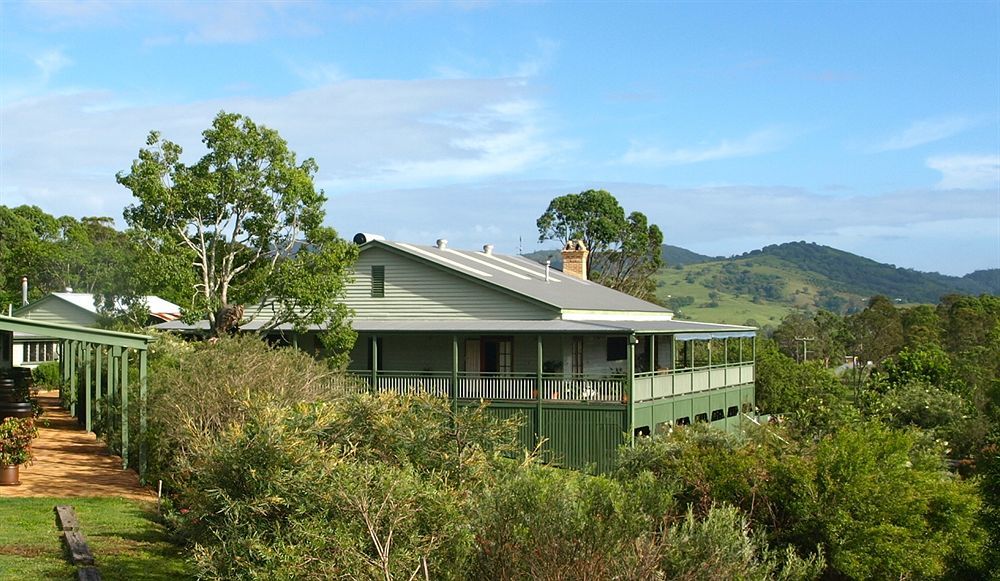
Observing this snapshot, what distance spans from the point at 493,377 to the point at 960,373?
2409cm

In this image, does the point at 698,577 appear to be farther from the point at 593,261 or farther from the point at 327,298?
the point at 593,261

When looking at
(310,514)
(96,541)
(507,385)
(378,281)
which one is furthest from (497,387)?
(310,514)

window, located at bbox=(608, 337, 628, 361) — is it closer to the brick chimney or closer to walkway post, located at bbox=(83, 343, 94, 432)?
the brick chimney

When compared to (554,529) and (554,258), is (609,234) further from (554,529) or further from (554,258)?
(554,529)

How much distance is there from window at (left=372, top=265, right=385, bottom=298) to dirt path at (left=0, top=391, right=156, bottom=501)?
32.3 feet

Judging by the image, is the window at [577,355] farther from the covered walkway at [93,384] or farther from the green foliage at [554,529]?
the green foliage at [554,529]

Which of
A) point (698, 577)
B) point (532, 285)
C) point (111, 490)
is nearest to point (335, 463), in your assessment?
point (698, 577)

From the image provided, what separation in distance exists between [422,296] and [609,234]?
40.9 m

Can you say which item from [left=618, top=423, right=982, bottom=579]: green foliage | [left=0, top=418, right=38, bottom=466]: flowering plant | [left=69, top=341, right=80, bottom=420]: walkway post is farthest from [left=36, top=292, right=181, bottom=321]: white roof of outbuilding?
[left=618, top=423, right=982, bottom=579]: green foliage

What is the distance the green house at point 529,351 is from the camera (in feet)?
91.6

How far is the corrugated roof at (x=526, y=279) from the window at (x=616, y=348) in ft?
3.26

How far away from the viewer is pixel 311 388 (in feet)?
59.1

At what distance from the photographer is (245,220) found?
29.5 meters

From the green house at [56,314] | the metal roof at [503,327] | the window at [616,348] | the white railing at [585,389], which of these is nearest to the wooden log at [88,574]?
the metal roof at [503,327]
